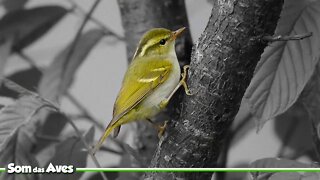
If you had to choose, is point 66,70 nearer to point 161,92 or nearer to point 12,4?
point 12,4

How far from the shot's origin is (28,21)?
147 cm

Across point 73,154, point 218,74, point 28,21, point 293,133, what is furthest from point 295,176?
point 28,21

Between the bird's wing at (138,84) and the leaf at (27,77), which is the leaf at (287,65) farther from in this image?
the leaf at (27,77)

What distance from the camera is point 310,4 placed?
1080mm

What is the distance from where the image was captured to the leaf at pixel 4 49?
1384 mm

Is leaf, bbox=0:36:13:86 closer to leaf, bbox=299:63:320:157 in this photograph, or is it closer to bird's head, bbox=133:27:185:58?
bird's head, bbox=133:27:185:58

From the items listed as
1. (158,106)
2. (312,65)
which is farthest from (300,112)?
(158,106)

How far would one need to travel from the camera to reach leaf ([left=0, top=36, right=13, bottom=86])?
1384 mm

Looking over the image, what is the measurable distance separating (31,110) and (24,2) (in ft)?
1.79

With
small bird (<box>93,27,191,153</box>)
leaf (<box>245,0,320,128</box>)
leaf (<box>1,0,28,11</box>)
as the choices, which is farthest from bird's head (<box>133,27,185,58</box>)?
leaf (<box>1,0,28,11</box>)

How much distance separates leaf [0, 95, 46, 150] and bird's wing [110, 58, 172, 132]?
0.12m

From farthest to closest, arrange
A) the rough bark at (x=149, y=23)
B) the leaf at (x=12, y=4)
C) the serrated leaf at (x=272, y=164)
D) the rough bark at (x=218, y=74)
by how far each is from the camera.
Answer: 1. the leaf at (x=12, y=4)
2. the rough bark at (x=149, y=23)
3. the serrated leaf at (x=272, y=164)
4. the rough bark at (x=218, y=74)

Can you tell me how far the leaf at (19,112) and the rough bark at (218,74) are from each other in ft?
0.82

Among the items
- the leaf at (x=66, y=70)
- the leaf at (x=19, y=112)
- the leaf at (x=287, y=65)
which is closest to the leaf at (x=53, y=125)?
the leaf at (x=66, y=70)
